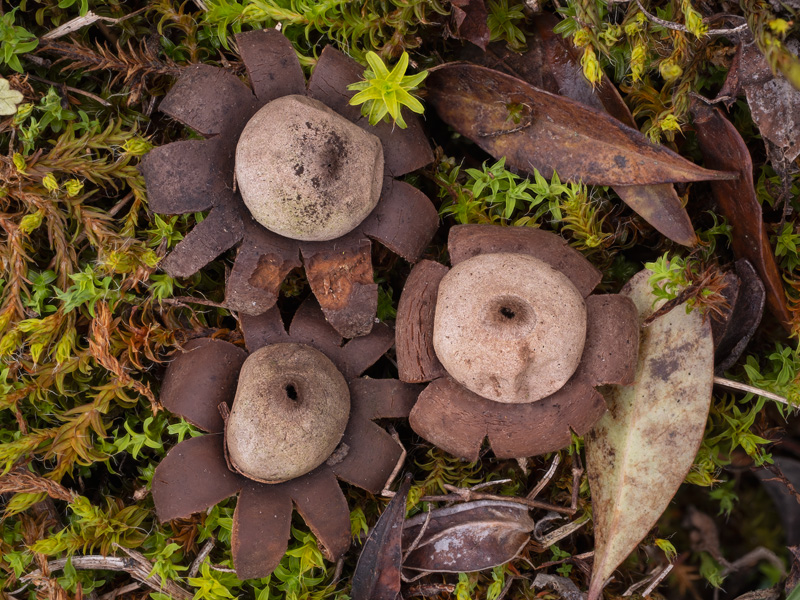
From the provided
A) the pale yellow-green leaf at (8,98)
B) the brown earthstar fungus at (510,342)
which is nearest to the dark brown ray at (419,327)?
the brown earthstar fungus at (510,342)

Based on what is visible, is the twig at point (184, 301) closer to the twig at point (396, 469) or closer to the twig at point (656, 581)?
the twig at point (396, 469)

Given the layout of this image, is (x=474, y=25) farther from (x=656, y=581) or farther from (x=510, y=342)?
(x=656, y=581)

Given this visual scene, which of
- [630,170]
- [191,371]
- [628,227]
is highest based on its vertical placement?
[630,170]

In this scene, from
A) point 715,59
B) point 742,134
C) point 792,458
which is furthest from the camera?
point 792,458

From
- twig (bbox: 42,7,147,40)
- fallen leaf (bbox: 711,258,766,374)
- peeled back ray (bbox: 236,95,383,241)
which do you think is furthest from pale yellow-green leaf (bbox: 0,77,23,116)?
fallen leaf (bbox: 711,258,766,374)

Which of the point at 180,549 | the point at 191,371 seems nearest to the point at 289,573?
the point at 180,549

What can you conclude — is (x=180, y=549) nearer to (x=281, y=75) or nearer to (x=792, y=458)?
(x=281, y=75)

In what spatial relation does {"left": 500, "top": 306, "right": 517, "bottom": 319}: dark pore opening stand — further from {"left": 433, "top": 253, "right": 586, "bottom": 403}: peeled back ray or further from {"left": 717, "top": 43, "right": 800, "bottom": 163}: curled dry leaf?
{"left": 717, "top": 43, "right": 800, "bottom": 163}: curled dry leaf
